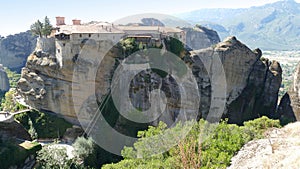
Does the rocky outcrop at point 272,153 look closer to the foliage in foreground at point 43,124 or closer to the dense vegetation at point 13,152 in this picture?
the dense vegetation at point 13,152

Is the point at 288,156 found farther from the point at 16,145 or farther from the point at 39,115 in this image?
the point at 39,115

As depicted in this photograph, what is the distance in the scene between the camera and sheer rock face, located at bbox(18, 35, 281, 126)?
3919 centimetres

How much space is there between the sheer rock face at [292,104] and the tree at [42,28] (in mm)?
35180

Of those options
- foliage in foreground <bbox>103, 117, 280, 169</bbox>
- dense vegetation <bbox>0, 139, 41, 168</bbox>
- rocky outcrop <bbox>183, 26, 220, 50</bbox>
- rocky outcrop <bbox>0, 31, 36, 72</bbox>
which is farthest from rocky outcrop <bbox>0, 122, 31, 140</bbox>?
rocky outcrop <bbox>0, 31, 36, 72</bbox>

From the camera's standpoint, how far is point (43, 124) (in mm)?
40062

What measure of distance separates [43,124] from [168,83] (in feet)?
58.9

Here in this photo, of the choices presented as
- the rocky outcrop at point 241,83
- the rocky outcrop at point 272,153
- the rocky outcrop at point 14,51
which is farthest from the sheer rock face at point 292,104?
the rocky outcrop at point 14,51

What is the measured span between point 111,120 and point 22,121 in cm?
1208

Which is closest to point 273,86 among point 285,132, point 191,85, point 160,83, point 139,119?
point 191,85

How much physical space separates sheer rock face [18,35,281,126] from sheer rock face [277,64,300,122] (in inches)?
65.5

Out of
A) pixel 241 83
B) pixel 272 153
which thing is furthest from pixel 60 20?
pixel 272 153

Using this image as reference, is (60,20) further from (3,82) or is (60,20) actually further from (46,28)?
(3,82)

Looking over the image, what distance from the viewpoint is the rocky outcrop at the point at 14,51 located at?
11338 centimetres

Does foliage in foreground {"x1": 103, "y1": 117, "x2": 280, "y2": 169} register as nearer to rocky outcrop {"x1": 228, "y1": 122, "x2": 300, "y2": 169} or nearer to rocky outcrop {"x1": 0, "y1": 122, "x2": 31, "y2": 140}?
rocky outcrop {"x1": 228, "y1": 122, "x2": 300, "y2": 169}
